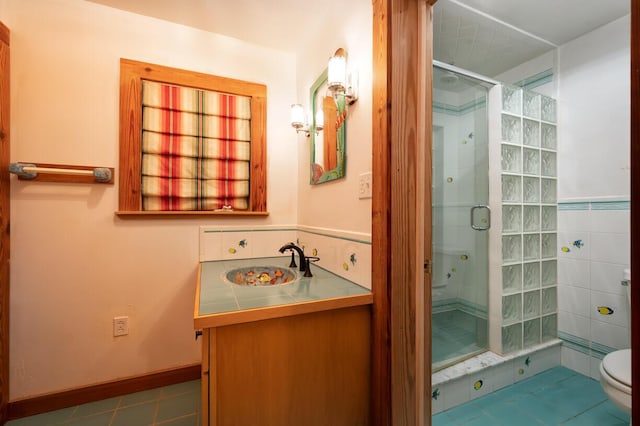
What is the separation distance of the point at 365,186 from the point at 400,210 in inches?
8.0

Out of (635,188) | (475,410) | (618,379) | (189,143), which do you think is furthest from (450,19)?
(475,410)

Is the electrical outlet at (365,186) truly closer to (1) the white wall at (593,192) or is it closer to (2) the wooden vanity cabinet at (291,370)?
(2) the wooden vanity cabinet at (291,370)

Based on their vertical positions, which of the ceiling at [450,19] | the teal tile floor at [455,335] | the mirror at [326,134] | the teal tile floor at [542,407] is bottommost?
the teal tile floor at [542,407]

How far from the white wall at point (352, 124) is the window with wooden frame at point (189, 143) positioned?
0.51 m

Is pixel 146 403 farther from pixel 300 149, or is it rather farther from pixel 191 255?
pixel 300 149

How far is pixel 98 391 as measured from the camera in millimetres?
1595

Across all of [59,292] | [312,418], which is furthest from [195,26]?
[312,418]

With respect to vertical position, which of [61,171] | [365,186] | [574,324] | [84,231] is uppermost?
[61,171]

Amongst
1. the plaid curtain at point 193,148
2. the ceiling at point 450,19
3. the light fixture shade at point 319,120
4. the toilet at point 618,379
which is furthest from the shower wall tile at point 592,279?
the plaid curtain at point 193,148

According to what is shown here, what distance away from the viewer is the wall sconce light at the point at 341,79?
4.09 ft

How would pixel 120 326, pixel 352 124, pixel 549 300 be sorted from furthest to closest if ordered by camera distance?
pixel 549 300 → pixel 120 326 → pixel 352 124

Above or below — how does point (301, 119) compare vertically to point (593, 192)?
above

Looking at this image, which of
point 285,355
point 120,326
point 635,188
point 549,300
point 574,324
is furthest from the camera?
point 549,300

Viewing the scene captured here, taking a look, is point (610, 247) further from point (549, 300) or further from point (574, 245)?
point (549, 300)
